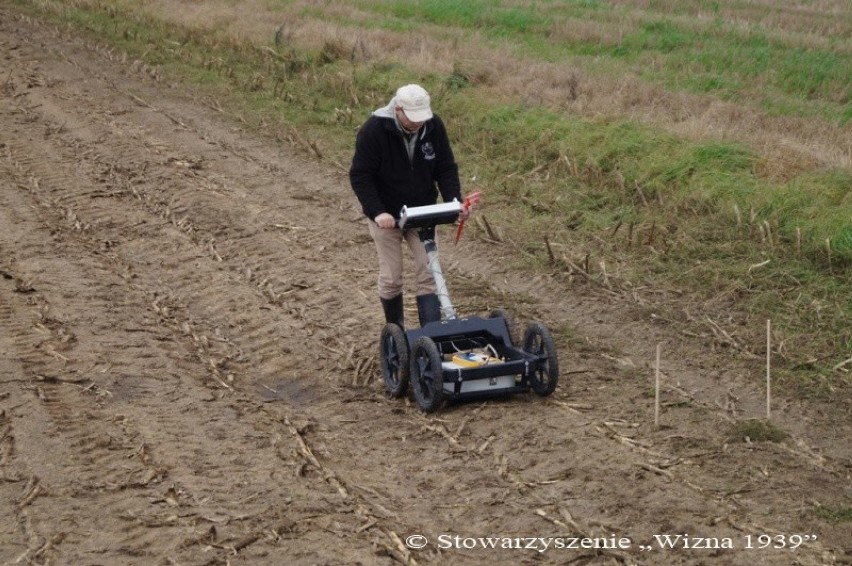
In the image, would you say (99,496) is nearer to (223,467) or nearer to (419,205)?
(223,467)

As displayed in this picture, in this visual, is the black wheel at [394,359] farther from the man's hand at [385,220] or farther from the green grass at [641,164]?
the green grass at [641,164]

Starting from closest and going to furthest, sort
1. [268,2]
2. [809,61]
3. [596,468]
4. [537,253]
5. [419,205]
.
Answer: [596,468] < [419,205] < [537,253] < [809,61] < [268,2]

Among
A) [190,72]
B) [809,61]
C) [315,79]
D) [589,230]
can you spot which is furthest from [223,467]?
[809,61]

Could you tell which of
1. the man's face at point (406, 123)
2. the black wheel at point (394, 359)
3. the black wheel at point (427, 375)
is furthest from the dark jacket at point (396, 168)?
the black wheel at point (427, 375)

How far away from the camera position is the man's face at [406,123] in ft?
27.7

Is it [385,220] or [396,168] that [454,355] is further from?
[396,168]

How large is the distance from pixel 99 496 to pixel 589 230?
659cm

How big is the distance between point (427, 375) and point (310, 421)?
87 cm

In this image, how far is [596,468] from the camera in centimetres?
750

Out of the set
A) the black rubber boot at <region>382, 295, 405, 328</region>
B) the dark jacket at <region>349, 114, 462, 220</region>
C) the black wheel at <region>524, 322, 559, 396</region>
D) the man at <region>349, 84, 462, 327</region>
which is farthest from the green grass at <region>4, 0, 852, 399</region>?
the dark jacket at <region>349, 114, 462, 220</region>

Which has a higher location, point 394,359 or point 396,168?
point 396,168

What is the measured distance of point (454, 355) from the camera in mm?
8711

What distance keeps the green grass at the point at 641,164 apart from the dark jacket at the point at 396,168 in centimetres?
268

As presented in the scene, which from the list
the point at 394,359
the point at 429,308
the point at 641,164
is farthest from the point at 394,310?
the point at 641,164
